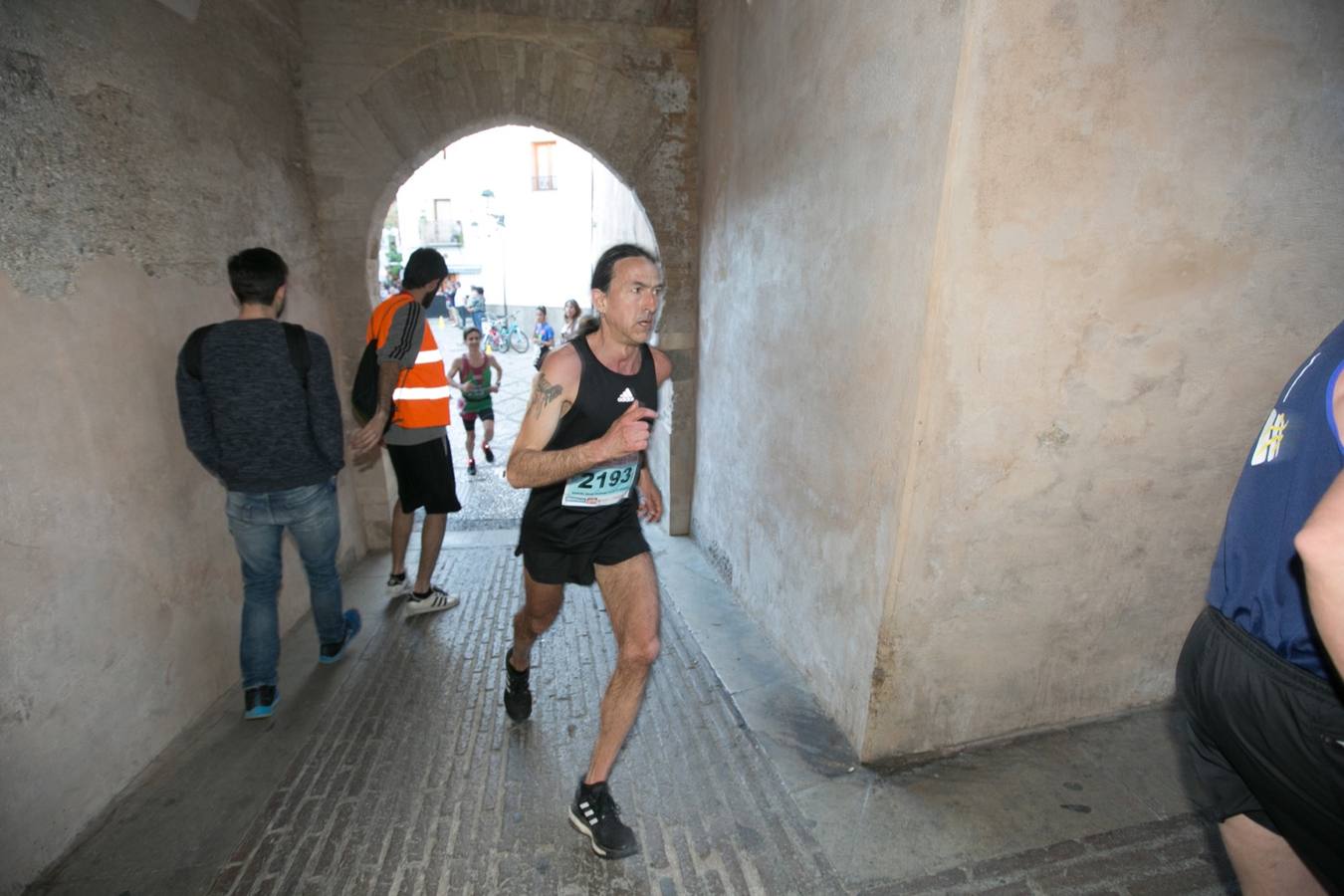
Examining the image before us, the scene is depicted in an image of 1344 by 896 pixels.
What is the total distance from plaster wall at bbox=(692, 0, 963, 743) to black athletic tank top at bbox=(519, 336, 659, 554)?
2.75 feet

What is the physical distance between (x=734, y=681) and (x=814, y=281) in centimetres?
195

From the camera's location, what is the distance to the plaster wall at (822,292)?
2.14 metres

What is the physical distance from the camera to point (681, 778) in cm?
253

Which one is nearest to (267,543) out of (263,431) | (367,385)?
(263,431)

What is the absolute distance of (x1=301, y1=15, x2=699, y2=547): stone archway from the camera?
4.09m

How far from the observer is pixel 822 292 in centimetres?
274

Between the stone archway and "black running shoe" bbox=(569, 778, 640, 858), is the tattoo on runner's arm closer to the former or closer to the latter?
"black running shoe" bbox=(569, 778, 640, 858)

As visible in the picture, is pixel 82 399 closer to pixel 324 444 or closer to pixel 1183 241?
pixel 324 444

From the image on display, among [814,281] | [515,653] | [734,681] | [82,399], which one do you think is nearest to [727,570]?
[734,681]

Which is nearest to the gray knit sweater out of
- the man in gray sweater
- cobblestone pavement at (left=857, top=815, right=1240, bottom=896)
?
the man in gray sweater

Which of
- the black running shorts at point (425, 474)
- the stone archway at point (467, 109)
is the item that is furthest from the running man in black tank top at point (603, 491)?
the stone archway at point (467, 109)

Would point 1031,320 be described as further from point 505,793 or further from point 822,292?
point 505,793

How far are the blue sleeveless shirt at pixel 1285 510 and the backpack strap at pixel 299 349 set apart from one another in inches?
122

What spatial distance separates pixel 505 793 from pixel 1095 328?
2741 mm
